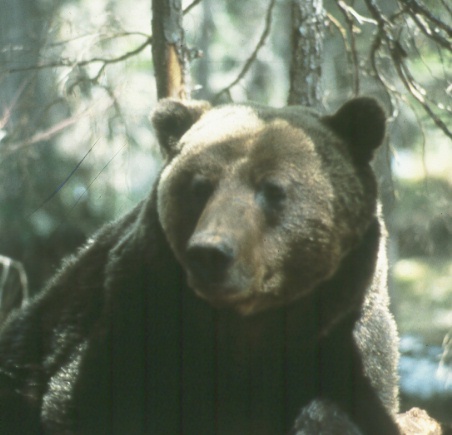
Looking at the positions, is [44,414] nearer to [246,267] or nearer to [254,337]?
[254,337]

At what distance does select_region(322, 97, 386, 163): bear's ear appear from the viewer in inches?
152

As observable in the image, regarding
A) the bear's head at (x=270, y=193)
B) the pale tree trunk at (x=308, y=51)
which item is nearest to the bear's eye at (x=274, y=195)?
the bear's head at (x=270, y=193)

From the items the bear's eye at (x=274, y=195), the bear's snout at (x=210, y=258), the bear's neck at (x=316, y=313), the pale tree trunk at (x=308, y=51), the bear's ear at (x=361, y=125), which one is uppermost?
the pale tree trunk at (x=308, y=51)

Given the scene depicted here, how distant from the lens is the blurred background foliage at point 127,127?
5.92 metres

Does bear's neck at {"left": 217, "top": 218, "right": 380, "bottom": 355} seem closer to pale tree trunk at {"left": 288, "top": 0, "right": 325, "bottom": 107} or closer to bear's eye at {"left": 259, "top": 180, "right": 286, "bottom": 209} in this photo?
bear's eye at {"left": 259, "top": 180, "right": 286, "bottom": 209}

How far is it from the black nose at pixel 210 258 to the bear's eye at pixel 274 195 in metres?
0.56

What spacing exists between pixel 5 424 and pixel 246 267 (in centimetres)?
220

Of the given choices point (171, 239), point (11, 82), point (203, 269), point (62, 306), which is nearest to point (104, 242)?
point (62, 306)

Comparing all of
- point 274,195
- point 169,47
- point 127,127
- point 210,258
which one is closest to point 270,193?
point 274,195

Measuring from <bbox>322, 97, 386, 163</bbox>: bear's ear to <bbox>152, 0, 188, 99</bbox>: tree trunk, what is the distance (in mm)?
1482

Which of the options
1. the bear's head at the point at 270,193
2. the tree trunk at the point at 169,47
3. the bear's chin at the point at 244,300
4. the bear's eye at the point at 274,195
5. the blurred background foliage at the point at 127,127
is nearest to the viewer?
the bear's chin at the point at 244,300

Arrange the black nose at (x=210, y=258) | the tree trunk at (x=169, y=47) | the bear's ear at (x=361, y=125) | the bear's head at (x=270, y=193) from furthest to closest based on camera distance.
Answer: the tree trunk at (x=169, y=47), the bear's ear at (x=361, y=125), the bear's head at (x=270, y=193), the black nose at (x=210, y=258)

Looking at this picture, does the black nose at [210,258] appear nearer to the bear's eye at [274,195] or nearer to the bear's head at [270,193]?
the bear's head at [270,193]

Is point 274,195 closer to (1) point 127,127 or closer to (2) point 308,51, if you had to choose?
(2) point 308,51
